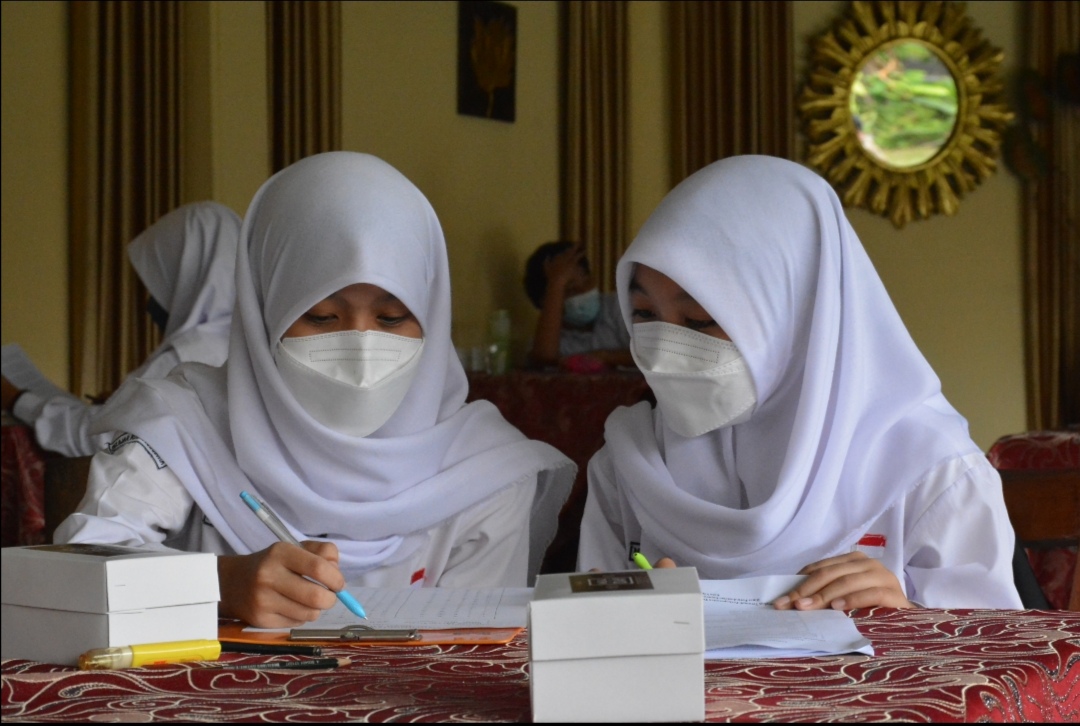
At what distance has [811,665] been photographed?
0.97m

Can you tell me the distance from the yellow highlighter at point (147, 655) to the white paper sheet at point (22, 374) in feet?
9.76

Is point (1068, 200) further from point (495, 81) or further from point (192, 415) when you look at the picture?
point (192, 415)

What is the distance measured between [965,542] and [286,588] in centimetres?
92

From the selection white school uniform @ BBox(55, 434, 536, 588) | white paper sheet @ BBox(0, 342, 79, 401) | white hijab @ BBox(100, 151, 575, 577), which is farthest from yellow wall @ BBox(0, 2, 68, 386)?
white school uniform @ BBox(55, 434, 536, 588)

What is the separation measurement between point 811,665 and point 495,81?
5.85 metres

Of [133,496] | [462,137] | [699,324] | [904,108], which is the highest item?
[904,108]

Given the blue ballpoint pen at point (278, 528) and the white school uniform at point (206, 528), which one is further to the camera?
the white school uniform at point (206, 528)

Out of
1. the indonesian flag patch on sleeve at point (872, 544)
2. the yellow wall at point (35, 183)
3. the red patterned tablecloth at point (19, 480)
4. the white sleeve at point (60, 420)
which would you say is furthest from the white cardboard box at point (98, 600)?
the yellow wall at point (35, 183)

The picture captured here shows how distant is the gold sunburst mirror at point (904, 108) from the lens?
719cm

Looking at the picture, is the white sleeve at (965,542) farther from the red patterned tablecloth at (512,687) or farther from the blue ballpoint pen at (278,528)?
the blue ballpoint pen at (278,528)

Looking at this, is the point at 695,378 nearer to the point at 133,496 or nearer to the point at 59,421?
the point at 133,496

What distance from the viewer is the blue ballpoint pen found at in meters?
1.21

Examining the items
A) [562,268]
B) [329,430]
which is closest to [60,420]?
[329,430]

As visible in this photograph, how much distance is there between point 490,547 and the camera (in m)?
1.95
